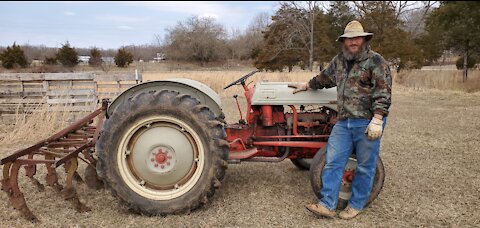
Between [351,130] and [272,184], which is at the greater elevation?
[351,130]

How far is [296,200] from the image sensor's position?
412 centimetres

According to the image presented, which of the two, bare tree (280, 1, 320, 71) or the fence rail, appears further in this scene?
bare tree (280, 1, 320, 71)

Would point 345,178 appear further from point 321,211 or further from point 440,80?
point 440,80

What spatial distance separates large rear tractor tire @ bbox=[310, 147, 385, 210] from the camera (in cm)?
382

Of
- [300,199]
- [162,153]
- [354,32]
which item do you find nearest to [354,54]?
[354,32]

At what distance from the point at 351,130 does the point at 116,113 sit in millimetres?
2084

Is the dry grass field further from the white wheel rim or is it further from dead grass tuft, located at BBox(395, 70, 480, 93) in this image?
dead grass tuft, located at BBox(395, 70, 480, 93)

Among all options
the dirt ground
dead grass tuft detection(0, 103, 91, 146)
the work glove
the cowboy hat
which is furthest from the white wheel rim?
dead grass tuft detection(0, 103, 91, 146)

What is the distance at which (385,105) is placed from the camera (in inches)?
133

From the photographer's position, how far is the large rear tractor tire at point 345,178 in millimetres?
3818

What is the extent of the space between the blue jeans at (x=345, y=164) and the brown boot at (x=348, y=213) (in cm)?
3

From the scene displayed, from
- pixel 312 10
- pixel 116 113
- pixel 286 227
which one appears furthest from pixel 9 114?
pixel 312 10

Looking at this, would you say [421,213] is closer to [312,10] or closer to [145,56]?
[312,10]

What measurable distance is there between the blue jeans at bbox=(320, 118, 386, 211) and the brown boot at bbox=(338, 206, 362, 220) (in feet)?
0.11
